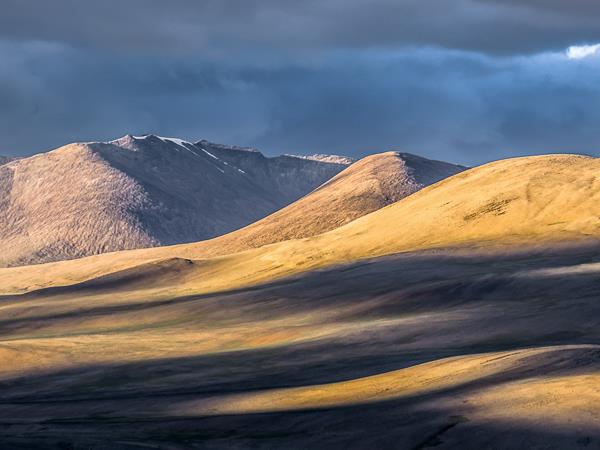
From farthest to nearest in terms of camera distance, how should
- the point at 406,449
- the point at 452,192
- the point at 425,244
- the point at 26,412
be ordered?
the point at 452,192
the point at 425,244
the point at 26,412
the point at 406,449

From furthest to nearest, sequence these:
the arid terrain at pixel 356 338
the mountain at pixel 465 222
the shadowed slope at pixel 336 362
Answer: the mountain at pixel 465 222 → the arid terrain at pixel 356 338 → the shadowed slope at pixel 336 362

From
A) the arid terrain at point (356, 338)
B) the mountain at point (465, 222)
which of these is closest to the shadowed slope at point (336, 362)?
the arid terrain at point (356, 338)

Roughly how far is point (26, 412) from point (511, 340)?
1116 inches

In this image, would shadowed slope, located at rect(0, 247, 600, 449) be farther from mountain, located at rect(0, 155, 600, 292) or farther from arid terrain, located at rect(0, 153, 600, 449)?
mountain, located at rect(0, 155, 600, 292)

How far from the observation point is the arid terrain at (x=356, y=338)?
143 feet

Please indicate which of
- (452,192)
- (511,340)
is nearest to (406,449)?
(511,340)

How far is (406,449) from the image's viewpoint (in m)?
39.7

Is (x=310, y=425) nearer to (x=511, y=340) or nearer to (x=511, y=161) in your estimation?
(x=511, y=340)

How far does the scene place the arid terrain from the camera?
43438 millimetres

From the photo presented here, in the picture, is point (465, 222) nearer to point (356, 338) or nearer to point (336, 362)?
point (356, 338)

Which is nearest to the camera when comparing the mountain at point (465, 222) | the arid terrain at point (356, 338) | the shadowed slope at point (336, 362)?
the shadowed slope at point (336, 362)

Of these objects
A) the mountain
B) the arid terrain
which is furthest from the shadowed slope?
the mountain

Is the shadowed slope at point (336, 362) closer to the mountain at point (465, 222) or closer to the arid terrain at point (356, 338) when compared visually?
the arid terrain at point (356, 338)

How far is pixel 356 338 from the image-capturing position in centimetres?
7744
